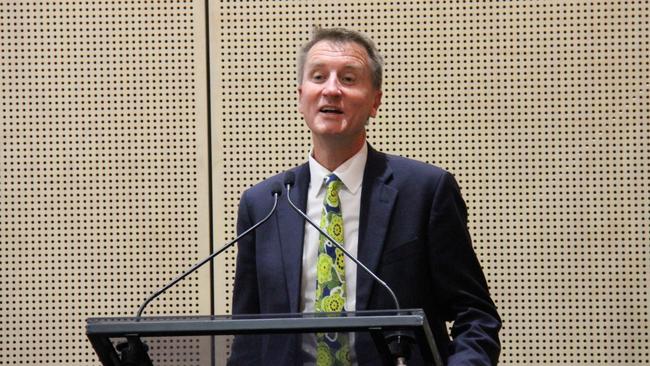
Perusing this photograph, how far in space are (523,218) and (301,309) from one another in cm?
214

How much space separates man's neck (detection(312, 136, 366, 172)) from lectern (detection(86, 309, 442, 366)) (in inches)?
33.6

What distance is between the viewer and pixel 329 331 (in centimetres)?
235

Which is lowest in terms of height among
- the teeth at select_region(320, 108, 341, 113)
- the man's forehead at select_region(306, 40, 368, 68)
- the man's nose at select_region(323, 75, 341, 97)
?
the teeth at select_region(320, 108, 341, 113)

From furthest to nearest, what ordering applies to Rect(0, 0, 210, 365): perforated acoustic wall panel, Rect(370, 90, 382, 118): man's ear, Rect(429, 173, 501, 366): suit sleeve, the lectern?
Rect(0, 0, 210, 365): perforated acoustic wall panel, Rect(370, 90, 382, 118): man's ear, Rect(429, 173, 501, 366): suit sleeve, the lectern

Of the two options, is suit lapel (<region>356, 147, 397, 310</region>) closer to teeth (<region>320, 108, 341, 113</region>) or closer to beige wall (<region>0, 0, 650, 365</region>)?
teeth (<region>320, 108, 341, 113</region>)

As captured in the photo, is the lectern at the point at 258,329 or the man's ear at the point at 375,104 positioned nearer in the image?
the lectern at the point at 258,329

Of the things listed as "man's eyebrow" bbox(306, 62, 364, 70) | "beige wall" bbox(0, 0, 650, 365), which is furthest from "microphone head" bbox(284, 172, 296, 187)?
"beige wall" bbox(0, 0, 650, 365)

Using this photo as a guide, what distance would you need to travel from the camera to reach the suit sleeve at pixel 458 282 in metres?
2.94

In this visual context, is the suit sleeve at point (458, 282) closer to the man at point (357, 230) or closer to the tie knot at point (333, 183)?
the man at point (357, 230)

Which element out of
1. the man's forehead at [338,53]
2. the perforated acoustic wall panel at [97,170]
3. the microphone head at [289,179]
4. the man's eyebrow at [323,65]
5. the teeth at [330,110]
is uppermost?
the man's forehead at [338,53]

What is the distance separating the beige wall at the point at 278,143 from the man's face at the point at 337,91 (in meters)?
1.82

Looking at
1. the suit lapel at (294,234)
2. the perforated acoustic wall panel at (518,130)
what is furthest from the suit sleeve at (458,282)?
Answer: the perforated acoustic wall panel at (518,130)

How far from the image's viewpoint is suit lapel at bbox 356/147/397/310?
118 inches

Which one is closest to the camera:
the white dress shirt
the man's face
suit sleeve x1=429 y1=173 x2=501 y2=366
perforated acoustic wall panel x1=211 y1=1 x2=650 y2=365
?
suit sleeve x1=429 y1=173 x2=501 y2=366
